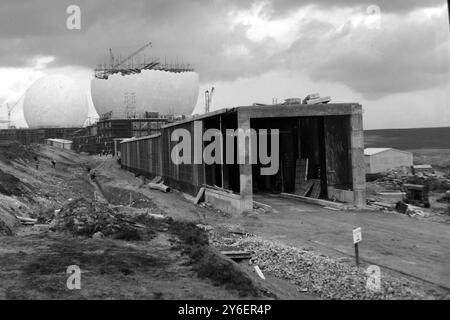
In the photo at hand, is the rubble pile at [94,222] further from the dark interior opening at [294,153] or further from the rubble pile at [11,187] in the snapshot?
the dark interior opening at [294,153]

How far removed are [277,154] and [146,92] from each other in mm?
57266

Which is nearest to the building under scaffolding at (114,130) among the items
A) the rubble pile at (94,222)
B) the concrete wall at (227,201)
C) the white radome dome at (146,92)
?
the white radome dome at (146,92)

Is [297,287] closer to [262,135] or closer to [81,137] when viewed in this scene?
[262,135]

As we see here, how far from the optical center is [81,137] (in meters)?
77.9

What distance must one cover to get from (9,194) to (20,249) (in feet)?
33.6

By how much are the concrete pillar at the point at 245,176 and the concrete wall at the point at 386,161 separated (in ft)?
76.6

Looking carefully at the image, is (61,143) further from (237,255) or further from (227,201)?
(237,255)

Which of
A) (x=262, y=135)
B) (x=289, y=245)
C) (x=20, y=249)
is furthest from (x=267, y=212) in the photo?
(x=20, y=249)

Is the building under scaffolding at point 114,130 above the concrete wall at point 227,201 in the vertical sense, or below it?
above

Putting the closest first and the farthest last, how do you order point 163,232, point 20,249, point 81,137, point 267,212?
point 20,249 → point 163,232 → point 267,212 → point 81,137

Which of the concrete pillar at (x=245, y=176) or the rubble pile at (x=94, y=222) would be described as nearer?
the rubble pile at (x=94, y=222)

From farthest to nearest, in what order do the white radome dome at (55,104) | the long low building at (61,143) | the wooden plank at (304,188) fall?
the white radome dome at (55,104), the long low building at (61,143), the wooden plank at (304,188)

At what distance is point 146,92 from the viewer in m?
81.7

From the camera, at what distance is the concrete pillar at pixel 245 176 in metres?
20.1
